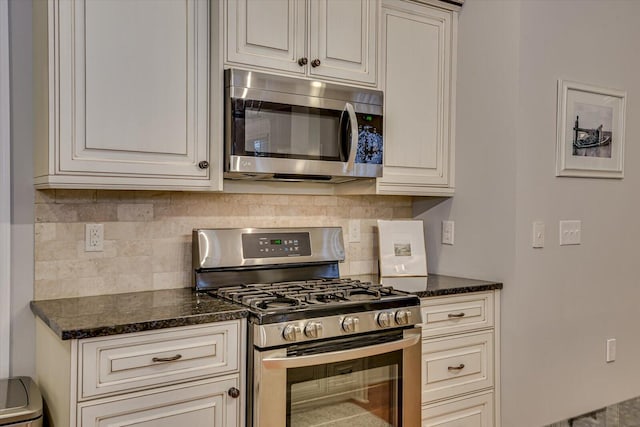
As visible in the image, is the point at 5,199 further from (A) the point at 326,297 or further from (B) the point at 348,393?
(B) the point at 348,393

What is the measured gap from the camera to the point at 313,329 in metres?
1.93

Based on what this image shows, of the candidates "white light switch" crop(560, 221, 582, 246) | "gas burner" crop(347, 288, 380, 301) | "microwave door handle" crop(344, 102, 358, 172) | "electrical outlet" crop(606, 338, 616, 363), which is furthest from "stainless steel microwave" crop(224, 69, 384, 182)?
"electrical outlet" crop(606, 338, 616, 363)

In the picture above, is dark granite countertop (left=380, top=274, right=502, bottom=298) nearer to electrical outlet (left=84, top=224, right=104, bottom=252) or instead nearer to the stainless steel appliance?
the stainless steel appliance

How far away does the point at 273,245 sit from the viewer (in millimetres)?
2523

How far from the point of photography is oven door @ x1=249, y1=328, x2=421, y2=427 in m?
1.87

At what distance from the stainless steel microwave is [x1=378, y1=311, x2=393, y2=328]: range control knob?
2.18 feet

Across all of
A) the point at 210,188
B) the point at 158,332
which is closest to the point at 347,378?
the point at 158,332

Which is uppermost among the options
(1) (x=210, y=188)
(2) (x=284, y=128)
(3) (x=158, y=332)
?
(2) (x=284, y=128)

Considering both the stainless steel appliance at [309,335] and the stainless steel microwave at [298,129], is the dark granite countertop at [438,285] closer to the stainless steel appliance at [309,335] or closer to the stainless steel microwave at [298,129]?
the stainless steel appliance at [309,335]

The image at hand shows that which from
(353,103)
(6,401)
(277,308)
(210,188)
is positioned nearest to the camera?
(6,401)

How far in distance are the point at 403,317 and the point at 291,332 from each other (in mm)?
512

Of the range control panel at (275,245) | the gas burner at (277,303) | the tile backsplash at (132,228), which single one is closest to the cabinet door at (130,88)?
the tile backsplash at (132,228)

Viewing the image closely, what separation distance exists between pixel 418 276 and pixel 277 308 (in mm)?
1139

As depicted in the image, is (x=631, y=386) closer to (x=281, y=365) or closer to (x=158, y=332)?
(x=281, y=365)
